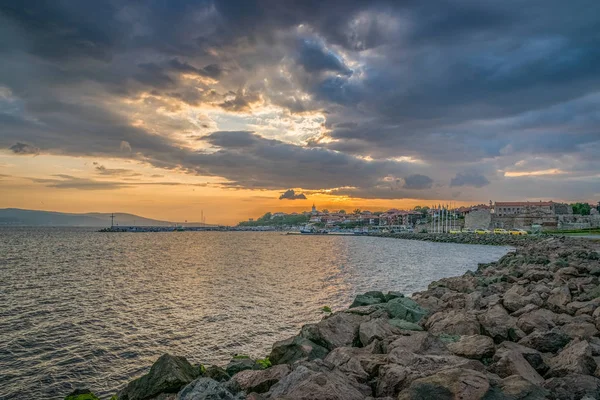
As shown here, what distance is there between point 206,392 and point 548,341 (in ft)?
22.1

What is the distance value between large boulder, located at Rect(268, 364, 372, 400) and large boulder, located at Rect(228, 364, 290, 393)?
82 centimetres

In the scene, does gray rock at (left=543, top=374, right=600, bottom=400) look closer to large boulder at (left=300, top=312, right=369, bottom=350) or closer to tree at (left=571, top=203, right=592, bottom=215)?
large boulder at (left=300, top=312, right=369, bottom=350)

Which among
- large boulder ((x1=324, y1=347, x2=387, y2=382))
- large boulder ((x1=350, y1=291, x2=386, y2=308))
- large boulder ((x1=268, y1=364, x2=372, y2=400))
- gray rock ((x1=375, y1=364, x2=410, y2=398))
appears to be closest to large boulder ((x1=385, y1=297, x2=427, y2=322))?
large boulder ((x1=350, y1=291, x2=386, y2=308))

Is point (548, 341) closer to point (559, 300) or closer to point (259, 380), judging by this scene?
point (559, 300)

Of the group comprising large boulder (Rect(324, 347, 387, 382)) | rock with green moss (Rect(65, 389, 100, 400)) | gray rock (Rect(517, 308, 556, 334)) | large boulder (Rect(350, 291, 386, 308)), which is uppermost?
gray rock (Rect(517, 308, 556, 334))

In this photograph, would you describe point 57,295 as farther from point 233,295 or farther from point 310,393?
point 310,393

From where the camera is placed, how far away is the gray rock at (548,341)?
800cm

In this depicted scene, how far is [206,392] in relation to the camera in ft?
18.7

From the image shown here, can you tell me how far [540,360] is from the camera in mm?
7020

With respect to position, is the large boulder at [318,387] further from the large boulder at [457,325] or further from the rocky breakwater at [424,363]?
the large boulder at [457,325]

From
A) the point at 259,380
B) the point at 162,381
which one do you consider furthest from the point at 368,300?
the point at 162,381

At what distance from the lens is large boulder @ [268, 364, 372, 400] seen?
5293 millimetres

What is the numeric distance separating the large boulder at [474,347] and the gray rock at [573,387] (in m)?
1.12

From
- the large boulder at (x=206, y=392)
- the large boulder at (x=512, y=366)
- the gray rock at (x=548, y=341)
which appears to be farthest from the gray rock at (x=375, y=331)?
the large boulder at (x=206, y=392)
